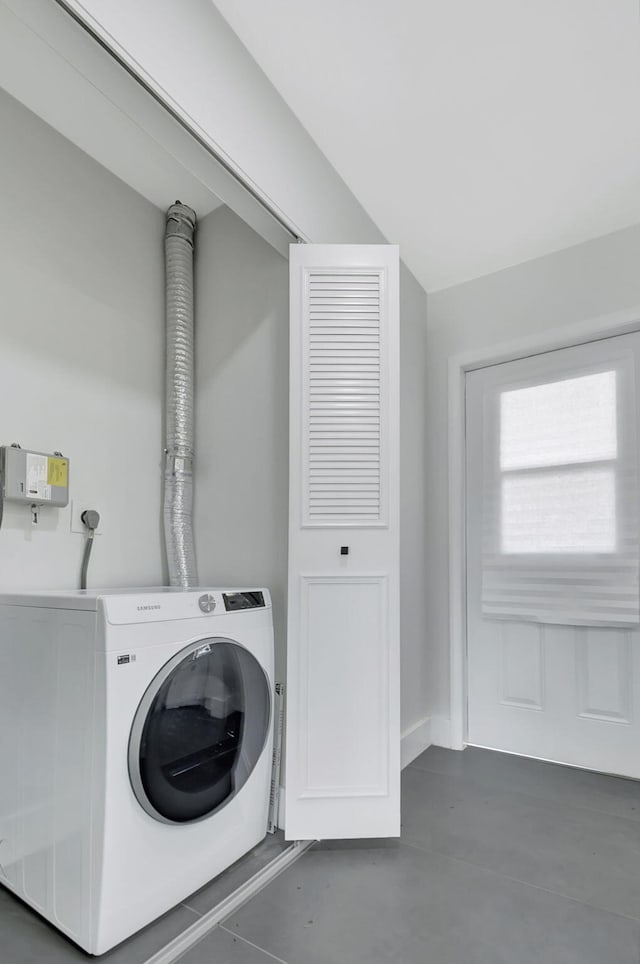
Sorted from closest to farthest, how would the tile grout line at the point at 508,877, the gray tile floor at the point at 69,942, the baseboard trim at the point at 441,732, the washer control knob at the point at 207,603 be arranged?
the gray tile floor at the point at 69,942
the tile grout line at the point at 508,877
the washer control knob at the point at 207,603
the baseboard trim at the point at 441,732

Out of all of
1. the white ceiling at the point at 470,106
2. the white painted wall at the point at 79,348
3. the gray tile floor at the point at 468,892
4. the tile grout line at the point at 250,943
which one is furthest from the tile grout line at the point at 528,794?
→ the white ceiling at the point at 470,106

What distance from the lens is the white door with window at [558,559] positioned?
2.07m

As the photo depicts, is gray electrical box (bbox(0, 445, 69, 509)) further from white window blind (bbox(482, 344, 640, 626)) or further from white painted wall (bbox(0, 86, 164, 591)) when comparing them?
white window blind (bbox(482, 344, 640, 626))

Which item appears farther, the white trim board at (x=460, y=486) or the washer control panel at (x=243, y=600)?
the white trim board at (x=460, y=486)

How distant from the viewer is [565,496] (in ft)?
7.00

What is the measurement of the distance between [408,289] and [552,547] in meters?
1.44

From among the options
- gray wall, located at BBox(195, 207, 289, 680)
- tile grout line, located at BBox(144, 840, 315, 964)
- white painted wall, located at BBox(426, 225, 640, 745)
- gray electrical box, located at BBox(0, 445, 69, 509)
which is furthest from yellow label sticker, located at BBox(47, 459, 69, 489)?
white painted wall, located at BBox(426, 225, 640, 745)

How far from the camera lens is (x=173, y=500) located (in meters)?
2.04

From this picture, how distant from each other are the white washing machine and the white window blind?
1.37 meters

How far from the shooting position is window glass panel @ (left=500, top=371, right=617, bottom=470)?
2.10 meters

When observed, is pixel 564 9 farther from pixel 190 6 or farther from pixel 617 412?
pixel 617 412

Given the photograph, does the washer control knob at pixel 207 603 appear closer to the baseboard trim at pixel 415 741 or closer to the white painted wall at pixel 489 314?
the baseboard trim at pixel 415 741

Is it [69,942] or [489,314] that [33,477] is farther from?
[489,314]

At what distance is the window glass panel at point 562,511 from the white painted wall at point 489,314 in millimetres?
435
